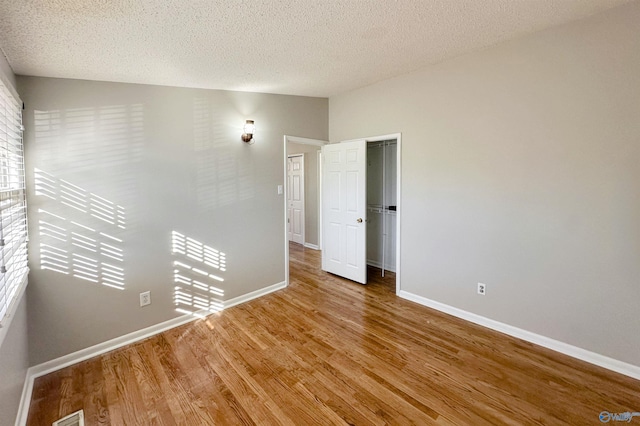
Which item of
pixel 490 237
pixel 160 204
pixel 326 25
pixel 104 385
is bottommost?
pixel 104 385

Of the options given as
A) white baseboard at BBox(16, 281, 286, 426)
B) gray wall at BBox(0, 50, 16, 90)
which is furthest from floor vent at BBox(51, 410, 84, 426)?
gray wall at BBox(0, 50, 16, 90)

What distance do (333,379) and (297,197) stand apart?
4.67 meters

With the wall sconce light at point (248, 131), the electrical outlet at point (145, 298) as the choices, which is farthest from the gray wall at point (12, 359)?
the wall sconce light at point (248, 131)

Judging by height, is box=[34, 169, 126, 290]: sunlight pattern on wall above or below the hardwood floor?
above

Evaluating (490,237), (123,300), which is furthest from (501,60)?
(123,300)

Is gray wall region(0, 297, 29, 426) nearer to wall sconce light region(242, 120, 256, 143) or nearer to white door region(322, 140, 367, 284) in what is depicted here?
wall sconce light region(242, 120, 256, 143)

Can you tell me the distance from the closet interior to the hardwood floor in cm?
168

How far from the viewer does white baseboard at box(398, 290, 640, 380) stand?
84.4 inches

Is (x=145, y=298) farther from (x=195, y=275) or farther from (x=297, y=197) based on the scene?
(x=297, y=197)

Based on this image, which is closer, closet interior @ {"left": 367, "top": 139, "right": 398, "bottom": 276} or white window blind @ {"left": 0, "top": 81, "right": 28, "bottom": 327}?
white window blind @ {"left": 0, "top": 81, "right": 28, "bottom": 327}

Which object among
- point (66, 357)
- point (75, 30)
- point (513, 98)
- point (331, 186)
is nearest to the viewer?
point (75, 30)

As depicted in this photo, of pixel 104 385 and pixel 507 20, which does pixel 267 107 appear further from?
pixel 104 385

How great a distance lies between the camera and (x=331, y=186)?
13.8 feet

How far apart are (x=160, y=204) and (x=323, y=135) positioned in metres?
2.40
